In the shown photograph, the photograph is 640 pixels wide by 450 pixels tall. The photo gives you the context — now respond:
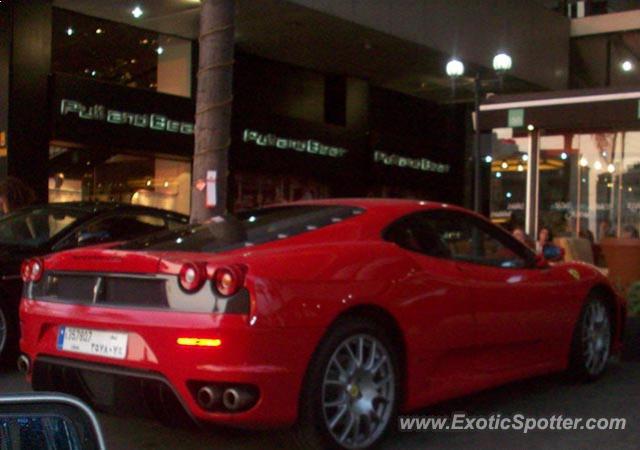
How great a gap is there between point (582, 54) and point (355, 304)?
76.2 ft

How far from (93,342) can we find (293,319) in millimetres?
1058

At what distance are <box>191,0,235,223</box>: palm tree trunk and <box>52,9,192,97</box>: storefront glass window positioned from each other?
7929 mm

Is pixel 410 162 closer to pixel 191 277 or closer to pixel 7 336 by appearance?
pixel 7 336

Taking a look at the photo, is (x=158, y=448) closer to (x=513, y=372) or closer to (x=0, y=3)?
(x=513, y=372)

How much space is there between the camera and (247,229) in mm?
5086

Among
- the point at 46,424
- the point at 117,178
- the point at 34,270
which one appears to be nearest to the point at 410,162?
the point at 117,178

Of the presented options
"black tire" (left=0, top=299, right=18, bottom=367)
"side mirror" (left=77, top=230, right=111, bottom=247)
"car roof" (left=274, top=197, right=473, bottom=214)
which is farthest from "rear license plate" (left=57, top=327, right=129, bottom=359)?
"side mirror" (left=77, top=230, right=111, bottom=247)

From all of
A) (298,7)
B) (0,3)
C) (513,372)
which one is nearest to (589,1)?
(298,7)

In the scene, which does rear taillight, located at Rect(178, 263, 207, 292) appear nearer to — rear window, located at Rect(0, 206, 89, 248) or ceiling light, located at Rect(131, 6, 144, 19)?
rear window, located at Rect(0, 206, 89, 248)

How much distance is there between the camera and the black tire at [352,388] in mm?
4359

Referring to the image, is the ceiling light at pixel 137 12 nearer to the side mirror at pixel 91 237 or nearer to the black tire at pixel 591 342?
the side mirror at pixel 91 237

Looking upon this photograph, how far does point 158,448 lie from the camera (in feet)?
15.9

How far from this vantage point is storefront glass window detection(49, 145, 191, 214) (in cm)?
1555

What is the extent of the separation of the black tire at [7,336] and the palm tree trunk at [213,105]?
6.42 feet
